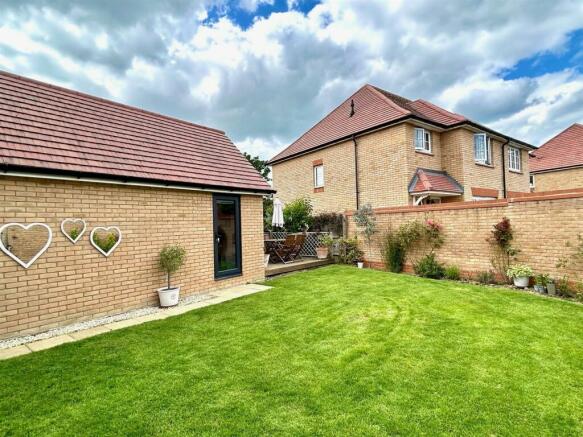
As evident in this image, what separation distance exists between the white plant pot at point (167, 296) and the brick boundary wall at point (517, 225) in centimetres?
789

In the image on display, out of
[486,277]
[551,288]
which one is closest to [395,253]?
[486,277]

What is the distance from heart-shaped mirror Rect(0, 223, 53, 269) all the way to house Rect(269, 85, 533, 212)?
12774 mm

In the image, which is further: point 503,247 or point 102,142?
point 503,247

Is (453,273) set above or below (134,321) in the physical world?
above

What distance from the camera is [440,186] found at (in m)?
13.5

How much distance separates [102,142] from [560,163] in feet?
101

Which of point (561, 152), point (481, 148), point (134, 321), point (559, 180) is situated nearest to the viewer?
point (134, 321)

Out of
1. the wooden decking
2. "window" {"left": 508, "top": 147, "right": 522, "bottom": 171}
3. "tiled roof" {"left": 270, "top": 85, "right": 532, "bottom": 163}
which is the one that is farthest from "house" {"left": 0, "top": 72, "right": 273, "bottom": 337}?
"window" {"left": 508, "top": 147, "right": 522, "bottom": 171}

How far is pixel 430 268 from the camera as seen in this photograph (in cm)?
969

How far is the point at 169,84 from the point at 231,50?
3.37 metres

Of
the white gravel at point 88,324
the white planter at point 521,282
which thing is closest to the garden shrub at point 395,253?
the white planter at point 521,282

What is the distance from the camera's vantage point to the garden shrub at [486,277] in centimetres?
851

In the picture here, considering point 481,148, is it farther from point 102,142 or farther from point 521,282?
point 102,142

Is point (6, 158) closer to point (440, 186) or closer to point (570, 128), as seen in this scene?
point (440, 186)
